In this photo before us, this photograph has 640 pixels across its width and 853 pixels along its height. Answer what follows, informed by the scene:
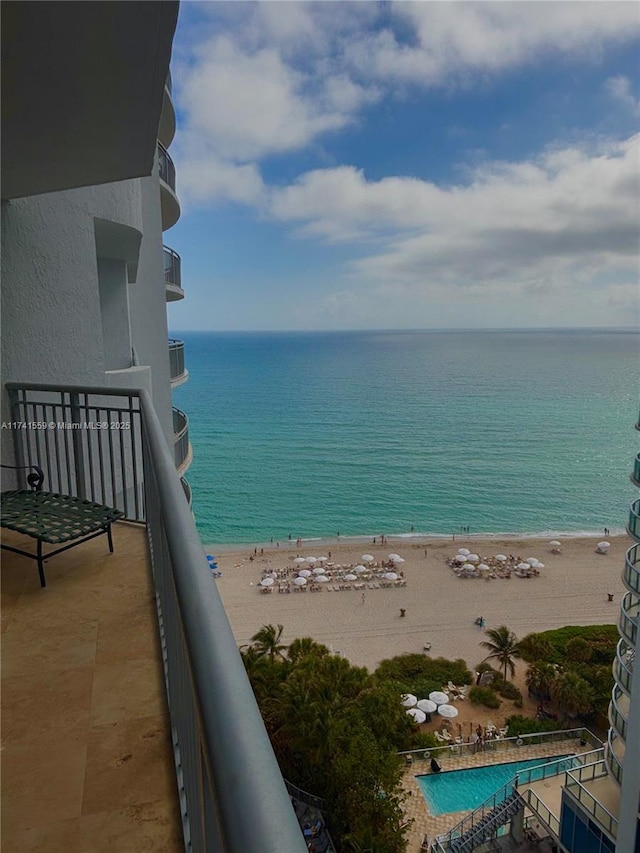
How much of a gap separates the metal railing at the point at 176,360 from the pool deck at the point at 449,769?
12619mm

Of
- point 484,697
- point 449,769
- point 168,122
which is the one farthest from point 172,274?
point 484,697

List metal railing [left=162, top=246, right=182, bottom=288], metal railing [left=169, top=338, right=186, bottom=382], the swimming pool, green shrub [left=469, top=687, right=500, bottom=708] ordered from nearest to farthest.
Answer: metal railing [left=169, top=338, right=186, bottom=382] < metal railing [left=162, top=246, right=182, bottom=288] < the swimming pool < green shrub [left=469, top=687, right=500, bottom=708]

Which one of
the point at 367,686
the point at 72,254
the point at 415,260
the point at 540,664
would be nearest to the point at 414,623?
the point at 540,664

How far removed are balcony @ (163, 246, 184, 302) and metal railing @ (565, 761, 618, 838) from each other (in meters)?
15.4

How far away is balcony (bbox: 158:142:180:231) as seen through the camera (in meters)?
12.0

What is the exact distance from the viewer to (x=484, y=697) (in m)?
19.9

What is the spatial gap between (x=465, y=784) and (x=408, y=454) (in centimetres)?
4730

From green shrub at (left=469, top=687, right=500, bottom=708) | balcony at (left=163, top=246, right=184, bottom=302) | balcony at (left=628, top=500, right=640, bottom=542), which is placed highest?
balcony at (left=163, top=246, right=184, bottom=302)

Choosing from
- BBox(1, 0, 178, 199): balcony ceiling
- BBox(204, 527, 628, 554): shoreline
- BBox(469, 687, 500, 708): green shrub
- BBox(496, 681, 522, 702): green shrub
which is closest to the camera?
BBox(1, 0, 178, 199): balcony ceiling

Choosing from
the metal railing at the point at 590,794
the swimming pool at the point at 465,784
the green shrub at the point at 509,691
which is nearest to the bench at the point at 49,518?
the metal railing at the point at 590,794

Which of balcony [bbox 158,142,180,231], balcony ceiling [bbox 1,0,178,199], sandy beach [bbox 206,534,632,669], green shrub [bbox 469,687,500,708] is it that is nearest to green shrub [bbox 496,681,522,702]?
green shrub [bbox 469,687,500,708]

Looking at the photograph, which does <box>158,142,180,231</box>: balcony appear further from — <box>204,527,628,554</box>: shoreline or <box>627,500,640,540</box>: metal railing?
<box>204,527,628,554</box>: shoreline

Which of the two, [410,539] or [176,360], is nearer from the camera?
[176,360]

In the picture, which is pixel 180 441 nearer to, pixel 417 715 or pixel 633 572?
pixel 633 572
